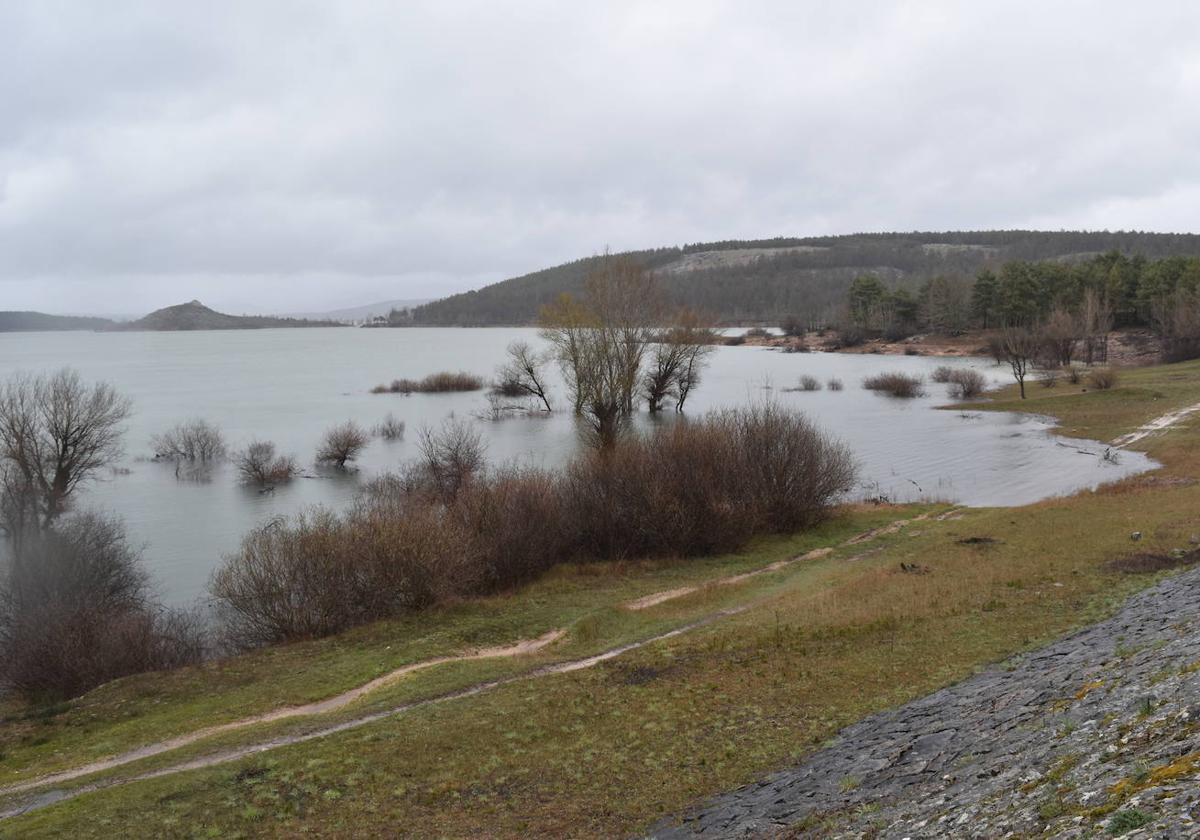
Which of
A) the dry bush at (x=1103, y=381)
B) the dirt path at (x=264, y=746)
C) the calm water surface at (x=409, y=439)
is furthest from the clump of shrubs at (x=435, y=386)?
the dirt path at (x=264, y=746)

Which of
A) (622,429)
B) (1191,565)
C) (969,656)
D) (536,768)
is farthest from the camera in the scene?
(622,429)

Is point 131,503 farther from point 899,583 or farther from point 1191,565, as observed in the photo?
point 1191,565

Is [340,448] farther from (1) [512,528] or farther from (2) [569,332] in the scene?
(1) [512,528]

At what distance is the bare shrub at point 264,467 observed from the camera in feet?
165

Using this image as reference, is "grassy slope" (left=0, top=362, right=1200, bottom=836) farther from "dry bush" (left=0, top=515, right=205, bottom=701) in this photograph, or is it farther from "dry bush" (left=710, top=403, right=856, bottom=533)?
"dry bush" (left=710, top=403, right=856, bottom=533)

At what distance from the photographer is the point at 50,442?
146 ft

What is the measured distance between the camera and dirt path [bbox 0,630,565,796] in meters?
15.3

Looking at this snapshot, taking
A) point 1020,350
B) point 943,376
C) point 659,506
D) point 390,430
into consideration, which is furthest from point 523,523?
point 943,376

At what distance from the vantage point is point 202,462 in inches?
2259

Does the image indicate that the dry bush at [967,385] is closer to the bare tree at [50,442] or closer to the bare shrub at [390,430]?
the bare shrub at [390,430]

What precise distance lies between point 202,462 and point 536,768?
51329 mm

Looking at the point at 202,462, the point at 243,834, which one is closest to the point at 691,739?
the point at 243,834

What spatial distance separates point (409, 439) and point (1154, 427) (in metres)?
52.2

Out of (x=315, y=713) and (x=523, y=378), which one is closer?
(x=315, y=713)
